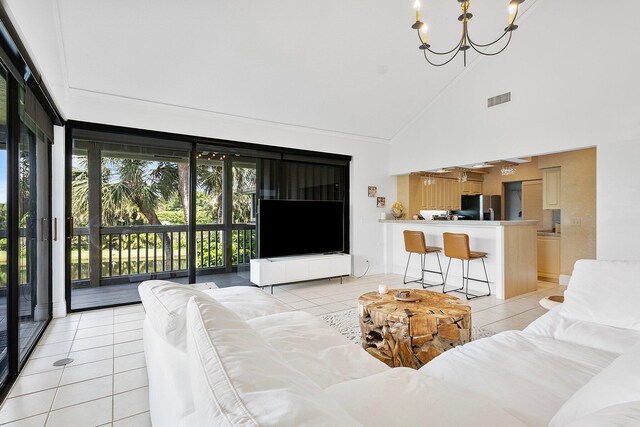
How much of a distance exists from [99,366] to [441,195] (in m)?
A: 6.85

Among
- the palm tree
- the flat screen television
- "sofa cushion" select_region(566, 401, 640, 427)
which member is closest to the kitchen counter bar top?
the flat screen television

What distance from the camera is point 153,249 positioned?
438 cm

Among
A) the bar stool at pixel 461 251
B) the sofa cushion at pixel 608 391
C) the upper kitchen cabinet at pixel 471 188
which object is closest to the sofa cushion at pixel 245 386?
the sofa cushion at pixel 608 391

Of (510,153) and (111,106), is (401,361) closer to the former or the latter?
(510,153)

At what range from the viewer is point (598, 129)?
3.74 meters

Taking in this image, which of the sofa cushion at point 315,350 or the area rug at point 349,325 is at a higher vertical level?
the sofa cushion at point 315,350

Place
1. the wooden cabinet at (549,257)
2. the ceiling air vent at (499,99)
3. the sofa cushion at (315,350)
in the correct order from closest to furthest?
1. the sofa cushion at (315,350)
2. the ceiling air vent at (499,99)
3. the wooden cabinet at (549,257)

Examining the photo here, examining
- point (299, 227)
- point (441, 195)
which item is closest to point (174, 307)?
point (299, 227)

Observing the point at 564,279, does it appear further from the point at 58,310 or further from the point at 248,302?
the point at 58,310

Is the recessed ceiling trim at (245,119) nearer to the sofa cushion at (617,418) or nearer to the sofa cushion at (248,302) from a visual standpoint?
the sofa cushion at (248,302)

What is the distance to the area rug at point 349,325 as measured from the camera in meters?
3.10

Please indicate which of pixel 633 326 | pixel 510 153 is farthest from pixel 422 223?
pixel 633 326

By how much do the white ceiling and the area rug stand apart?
10.1 feet

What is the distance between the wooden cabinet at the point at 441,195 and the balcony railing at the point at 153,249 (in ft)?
12.9
